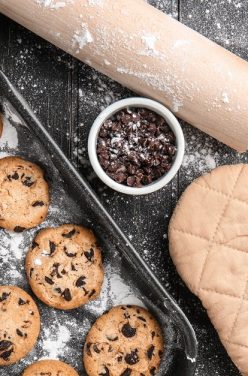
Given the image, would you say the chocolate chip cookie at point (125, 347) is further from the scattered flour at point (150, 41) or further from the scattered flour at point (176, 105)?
the scattered flour at point (150, 41)

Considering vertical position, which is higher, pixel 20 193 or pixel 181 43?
pixel 181 43

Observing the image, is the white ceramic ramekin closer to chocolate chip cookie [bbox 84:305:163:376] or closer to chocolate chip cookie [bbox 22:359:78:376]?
chocolate chip cookie [bbox 84:305:163:376]

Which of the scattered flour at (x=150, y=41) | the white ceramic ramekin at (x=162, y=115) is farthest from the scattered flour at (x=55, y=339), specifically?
the scattered flour at (x=150, y=41)

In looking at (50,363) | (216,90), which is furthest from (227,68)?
(50,363)

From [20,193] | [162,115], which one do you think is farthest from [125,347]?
[162,115]

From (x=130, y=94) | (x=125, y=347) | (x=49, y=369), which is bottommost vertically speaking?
(x=49, y=369)

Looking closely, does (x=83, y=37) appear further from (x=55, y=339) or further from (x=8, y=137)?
(x=55, y=339)
